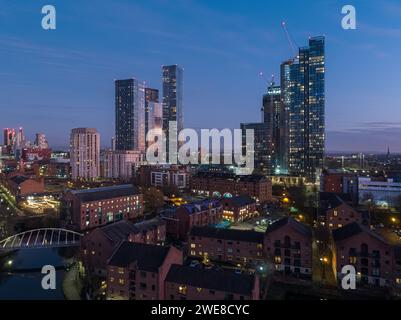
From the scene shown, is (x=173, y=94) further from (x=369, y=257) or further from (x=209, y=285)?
(x=209, y=285)

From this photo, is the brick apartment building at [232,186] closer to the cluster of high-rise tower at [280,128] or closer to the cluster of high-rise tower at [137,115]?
the cluster of high-rise tower at [280,128]

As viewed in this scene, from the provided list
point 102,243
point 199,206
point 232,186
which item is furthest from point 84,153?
point 102,243

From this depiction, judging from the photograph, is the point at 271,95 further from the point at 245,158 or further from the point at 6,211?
the point at 6,211

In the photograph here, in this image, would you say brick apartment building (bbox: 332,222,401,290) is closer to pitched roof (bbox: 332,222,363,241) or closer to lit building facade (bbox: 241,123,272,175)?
pitched roof (bbox: 332,222,363,241)

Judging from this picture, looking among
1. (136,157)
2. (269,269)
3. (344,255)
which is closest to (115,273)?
(269,269)

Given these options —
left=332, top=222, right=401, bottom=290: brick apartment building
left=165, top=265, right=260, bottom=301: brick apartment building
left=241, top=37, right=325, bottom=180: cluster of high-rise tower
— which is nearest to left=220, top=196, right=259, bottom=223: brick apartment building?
left=332, top=222, right=401, bottom=290: brick apartment building

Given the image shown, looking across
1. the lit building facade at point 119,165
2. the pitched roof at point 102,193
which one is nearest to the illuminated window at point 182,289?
the pitched roof at point 102,193
